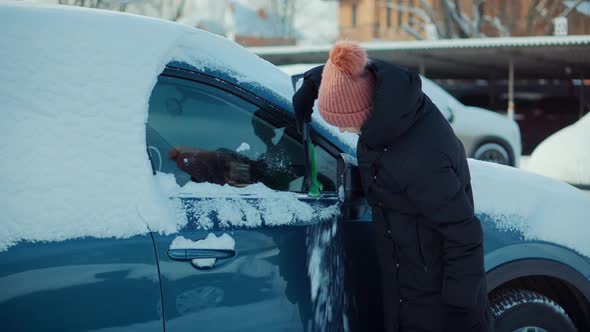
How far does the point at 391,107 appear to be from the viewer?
187 cm

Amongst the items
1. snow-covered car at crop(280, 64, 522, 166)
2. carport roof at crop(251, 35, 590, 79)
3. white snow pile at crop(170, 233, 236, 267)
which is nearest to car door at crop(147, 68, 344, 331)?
white snow pile at crop(170, 233, 236, 267)

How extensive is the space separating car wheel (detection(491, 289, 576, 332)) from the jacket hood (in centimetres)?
101

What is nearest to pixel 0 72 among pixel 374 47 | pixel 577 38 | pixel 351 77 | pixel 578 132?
pixel 351 77

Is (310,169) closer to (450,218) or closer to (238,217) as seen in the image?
(238,217)

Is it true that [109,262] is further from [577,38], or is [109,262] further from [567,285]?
[577,38]

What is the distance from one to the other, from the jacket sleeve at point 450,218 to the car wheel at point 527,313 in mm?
605

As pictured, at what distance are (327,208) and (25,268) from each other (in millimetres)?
1025

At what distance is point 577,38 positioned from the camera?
12.3 meters

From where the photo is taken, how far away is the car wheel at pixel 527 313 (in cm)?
246

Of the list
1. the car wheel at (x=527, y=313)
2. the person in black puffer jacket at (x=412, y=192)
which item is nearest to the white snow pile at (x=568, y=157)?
the car wheel at (x=527, y=313)

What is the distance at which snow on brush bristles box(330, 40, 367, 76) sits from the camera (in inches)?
76.2

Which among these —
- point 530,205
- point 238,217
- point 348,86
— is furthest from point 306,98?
point 530,205

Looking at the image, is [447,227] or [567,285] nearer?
[447,227]

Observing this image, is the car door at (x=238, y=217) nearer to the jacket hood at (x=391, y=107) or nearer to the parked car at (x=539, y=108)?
the jacket hood at (x=391, y=107)
